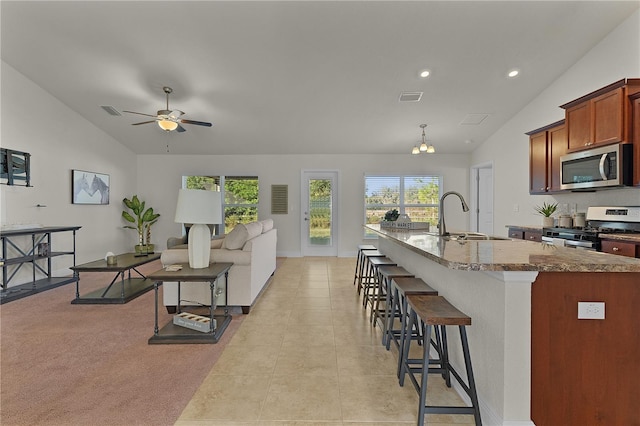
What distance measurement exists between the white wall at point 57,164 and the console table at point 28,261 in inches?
6.8

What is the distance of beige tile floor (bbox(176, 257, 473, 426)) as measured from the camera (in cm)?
170

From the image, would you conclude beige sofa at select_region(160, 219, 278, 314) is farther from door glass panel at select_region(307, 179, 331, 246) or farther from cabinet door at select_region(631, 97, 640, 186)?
cabinet door at select_region(631, 97, 640, 186)

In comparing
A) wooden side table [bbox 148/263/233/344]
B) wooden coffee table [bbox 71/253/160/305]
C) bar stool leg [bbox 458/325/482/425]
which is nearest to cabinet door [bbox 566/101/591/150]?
bar stool leg [bbox 458/325/482/425]

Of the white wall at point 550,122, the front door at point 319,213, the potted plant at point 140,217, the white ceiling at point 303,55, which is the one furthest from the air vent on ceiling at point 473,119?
the potted plant at point 140,217

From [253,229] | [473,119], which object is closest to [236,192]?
[253,229]

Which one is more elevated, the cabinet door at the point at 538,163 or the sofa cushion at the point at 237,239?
the cabinet door at the point at 538,163

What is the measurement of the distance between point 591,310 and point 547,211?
3508 millimetres

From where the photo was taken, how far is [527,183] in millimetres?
4957

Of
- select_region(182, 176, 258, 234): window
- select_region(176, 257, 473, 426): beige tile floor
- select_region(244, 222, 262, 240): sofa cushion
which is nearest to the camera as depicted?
select_region(176, 257, 473, 426): beige tile floor

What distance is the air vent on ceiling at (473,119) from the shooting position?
5.23m

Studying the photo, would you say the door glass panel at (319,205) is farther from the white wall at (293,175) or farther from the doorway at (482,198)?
the doorway at (482,198)

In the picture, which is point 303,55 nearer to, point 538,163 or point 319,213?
point 538,163

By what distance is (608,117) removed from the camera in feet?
10.2

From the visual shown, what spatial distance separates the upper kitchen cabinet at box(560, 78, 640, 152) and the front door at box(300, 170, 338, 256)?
433 centimetres
